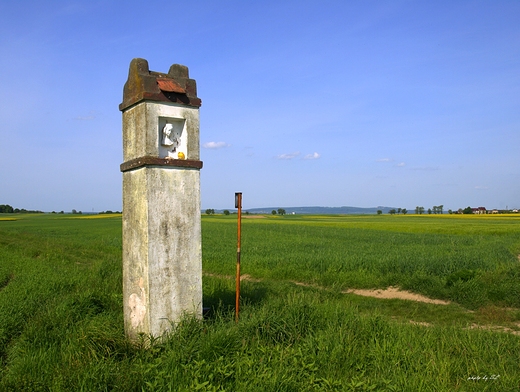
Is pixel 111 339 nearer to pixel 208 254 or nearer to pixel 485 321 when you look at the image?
pixel 485 321

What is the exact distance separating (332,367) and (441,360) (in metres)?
1.08

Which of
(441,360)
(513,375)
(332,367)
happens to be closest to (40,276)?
(332,367)

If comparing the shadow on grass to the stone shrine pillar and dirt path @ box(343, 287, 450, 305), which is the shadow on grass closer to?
the stone shrine pillar

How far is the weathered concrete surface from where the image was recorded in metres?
4.90

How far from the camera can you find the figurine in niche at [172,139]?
5273mm

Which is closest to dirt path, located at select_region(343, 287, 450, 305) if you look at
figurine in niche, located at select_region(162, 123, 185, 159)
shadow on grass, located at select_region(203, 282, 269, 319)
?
shadow on grass, located at select_region(203, 282, 269, 319)

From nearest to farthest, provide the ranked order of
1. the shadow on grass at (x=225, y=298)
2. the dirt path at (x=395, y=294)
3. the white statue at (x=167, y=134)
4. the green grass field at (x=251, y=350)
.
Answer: the green grass field at (x=251, y=350) < the white statue at (x=167, y=134) < the shadow on grass at (x=225, y=298) < the dirt path at (x=395, y=294)

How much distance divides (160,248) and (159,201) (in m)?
0.53

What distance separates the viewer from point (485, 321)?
770 cm

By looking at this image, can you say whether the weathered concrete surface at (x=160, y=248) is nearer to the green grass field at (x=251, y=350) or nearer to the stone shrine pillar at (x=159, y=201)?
the stone shrine pillar at (x=159, y=201)

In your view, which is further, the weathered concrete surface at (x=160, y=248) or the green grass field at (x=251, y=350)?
the weathered concrete surface at (x=160, y=248)

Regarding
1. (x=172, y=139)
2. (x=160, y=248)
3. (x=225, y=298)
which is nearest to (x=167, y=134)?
(x=172, y=139)

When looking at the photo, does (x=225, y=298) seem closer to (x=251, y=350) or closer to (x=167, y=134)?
(x=251, y=350)

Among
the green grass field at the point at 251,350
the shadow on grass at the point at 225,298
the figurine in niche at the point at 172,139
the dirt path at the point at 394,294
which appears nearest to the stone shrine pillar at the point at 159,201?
the figurine in niche at the point at 172,139
